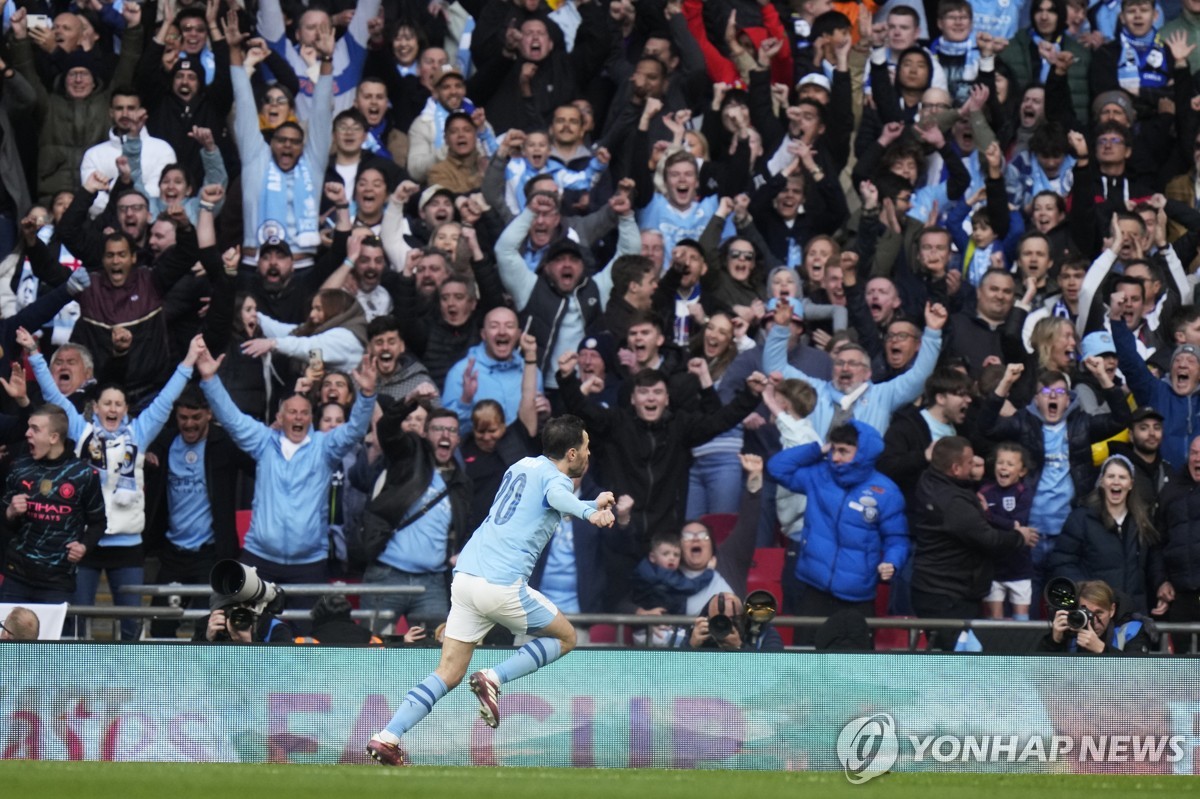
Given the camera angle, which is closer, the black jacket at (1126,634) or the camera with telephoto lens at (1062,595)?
the camera with telephoto lens at (1062,595)

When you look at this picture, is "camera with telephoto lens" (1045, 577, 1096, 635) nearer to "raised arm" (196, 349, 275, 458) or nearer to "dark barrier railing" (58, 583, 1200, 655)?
"dark barrier railing" (58, 583, 1200, 655)

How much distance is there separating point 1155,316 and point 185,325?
729 cm

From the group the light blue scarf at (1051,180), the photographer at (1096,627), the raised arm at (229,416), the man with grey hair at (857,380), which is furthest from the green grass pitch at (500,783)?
the light blue scarf at (1051,180)

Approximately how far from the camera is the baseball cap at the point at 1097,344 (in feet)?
44.4

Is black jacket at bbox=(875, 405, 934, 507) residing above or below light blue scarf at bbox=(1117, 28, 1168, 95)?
below

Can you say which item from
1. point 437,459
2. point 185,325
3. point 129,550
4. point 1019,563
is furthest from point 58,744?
point 1019,563

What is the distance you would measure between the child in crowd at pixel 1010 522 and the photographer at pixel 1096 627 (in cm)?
120

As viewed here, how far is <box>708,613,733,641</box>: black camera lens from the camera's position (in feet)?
35.7

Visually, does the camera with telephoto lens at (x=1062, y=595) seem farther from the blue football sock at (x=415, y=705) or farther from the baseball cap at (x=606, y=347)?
the baseball cap at (x=606, y=347)

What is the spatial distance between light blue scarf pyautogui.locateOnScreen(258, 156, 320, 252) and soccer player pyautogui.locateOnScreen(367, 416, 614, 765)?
5.60 meters

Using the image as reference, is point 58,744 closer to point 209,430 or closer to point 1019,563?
point 209,430

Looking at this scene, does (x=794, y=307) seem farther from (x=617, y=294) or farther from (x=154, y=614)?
(x=154, y=614)

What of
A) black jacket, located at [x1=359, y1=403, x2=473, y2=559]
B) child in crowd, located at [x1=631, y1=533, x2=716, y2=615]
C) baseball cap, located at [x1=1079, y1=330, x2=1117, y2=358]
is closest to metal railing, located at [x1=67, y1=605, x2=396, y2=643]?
black jacket, located at [x1=359, y1=403, x2=473, y2=559]

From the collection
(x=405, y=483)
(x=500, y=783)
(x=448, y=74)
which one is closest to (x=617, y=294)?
(x=405, y=483)
